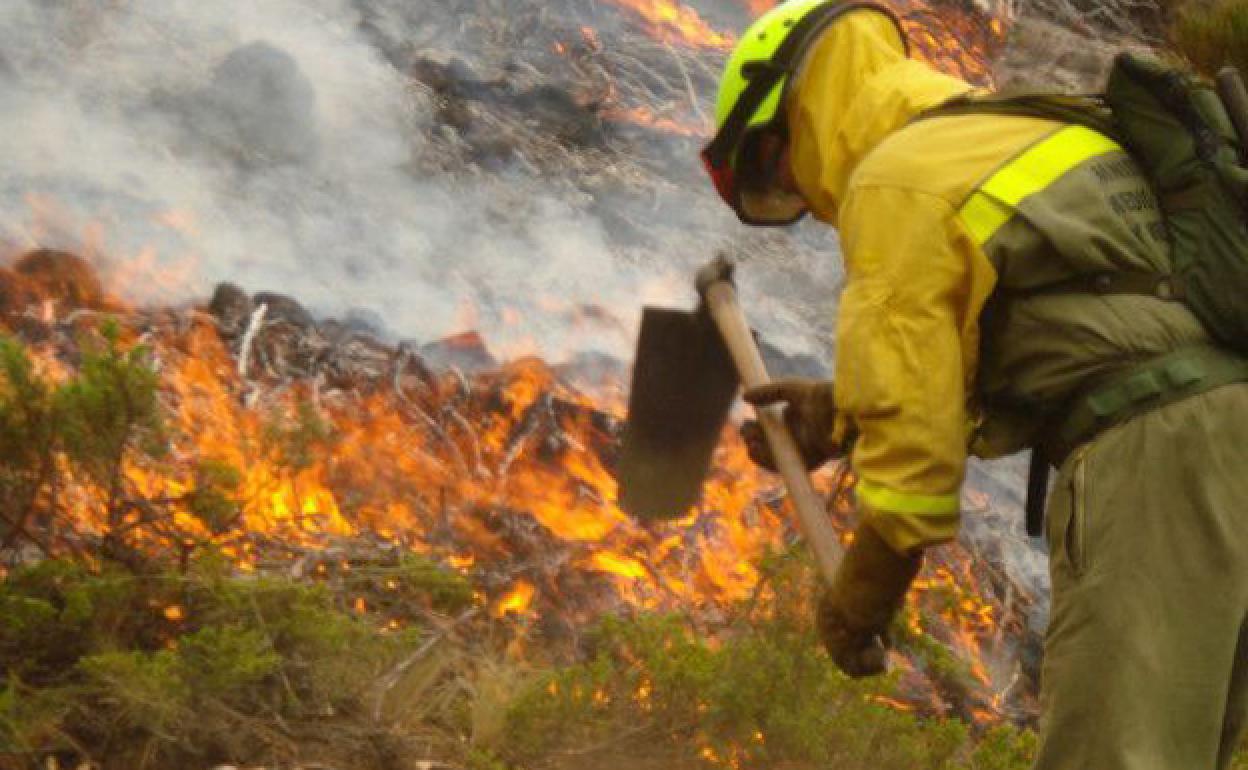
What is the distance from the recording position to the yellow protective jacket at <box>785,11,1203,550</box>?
2725mm

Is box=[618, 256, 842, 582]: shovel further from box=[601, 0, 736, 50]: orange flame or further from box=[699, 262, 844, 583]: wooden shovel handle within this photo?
box=[601, 0, 736, 50]: orange flame

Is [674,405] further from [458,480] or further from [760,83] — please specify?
[760,83]

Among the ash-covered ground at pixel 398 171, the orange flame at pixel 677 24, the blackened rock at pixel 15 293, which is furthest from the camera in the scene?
the orange flame at pixel 677 24

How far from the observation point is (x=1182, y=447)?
107 inches

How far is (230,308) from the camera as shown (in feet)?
17.7

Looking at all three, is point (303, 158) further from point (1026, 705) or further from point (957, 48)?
point (957, 48)

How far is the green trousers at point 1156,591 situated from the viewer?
8.87 feet

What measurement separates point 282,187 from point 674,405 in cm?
233

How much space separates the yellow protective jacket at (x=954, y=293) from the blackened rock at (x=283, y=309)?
10.1ft

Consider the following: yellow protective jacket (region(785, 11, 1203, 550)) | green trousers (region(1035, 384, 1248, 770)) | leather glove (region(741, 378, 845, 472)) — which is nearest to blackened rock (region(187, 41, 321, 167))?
leather glove (region(741, 378, 845, 472))

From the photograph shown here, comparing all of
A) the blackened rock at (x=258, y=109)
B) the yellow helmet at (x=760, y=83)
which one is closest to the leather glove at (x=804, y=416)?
the yellow helmet at (x=760, y=83)

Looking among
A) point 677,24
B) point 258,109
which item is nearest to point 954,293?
point 258,109

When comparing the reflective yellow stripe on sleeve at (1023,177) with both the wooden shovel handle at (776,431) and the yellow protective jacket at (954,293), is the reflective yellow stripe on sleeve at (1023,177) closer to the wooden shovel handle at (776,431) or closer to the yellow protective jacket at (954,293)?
the yellow protective jacket at (954,293)

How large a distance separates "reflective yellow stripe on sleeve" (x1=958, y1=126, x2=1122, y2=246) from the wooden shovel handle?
948 mm
